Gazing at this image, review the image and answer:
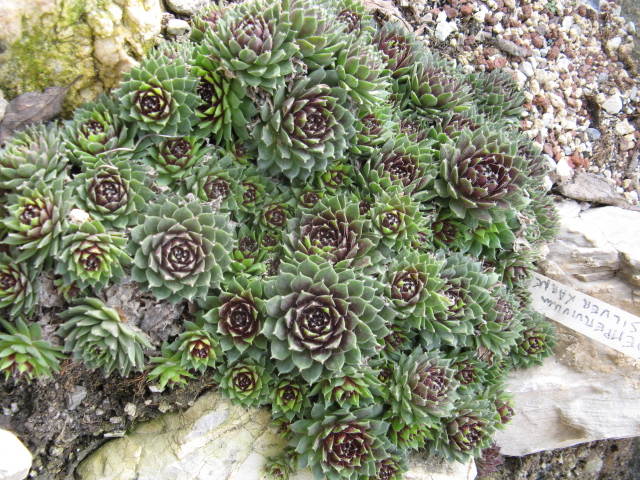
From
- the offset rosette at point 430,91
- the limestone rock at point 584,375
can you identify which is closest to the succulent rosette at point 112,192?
the offset rosette at point 430,91

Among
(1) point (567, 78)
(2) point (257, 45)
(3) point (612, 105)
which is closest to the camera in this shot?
(2) point (257, 45)

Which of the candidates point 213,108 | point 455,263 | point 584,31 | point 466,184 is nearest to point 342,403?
point 455,263

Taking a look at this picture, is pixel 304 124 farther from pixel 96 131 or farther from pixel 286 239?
pixel 96 131

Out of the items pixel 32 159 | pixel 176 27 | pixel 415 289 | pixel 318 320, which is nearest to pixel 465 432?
pixel 415 289

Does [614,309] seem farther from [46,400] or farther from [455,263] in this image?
[46,400]

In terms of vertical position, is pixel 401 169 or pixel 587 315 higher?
pixel 401 169

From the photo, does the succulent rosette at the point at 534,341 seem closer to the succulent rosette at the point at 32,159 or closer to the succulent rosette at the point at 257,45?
the succulent rosette at the point at 257,45
